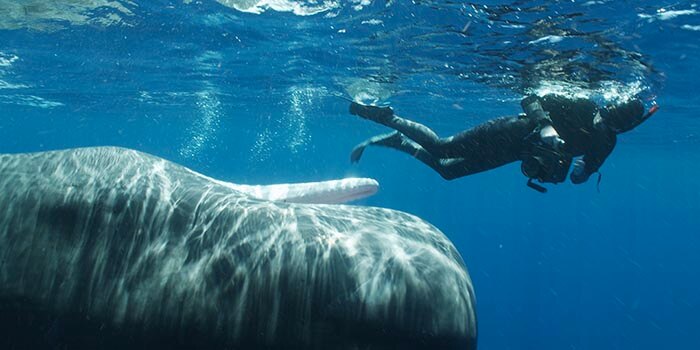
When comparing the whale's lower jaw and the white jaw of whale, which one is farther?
the white jaw of whale

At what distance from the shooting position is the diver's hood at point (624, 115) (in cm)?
825

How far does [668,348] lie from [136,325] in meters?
83.6

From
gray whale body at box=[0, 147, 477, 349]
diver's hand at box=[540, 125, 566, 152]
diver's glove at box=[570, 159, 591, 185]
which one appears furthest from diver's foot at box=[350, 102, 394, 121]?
gray whale body at box=[0, 147, 477, 349]

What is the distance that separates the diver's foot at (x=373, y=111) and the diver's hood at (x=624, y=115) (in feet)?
14.6

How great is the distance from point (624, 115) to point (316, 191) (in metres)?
6.27

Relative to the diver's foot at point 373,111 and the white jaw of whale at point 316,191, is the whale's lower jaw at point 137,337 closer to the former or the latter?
the white jaw of whale at point 316,191

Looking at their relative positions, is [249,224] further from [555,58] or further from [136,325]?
[555,58]

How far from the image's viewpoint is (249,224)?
300cm

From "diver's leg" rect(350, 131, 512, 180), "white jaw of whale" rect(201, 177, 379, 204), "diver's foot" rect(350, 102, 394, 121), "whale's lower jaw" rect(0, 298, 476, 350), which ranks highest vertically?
"whale's lower jaw" rect(0, 298, 476, 350)

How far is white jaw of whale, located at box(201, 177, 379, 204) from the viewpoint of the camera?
5.68 metres

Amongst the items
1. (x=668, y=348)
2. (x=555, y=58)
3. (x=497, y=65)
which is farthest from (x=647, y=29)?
(x=668, y=348)

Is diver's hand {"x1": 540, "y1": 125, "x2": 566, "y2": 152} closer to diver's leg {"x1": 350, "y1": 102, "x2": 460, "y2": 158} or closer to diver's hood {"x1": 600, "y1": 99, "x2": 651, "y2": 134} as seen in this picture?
diver's hood {"x1": 600, "y1": 99, "x2": 651, "y2": 134}

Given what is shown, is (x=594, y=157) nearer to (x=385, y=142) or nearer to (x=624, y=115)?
(x=624, y=115)

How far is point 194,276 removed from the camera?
105 inches
